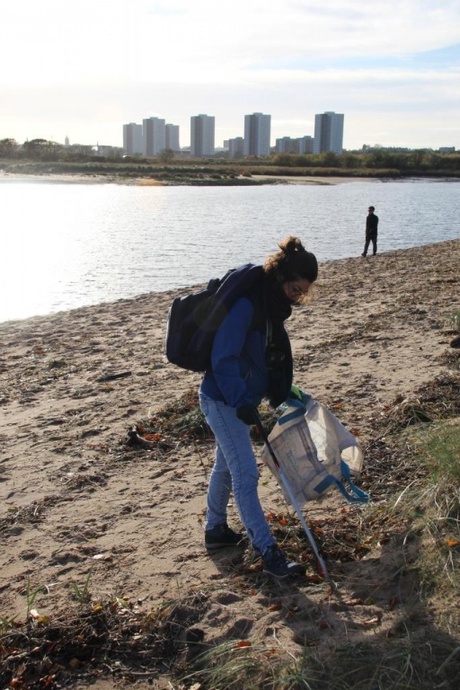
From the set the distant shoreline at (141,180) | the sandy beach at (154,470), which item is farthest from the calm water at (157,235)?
the distant shoreline at (141,180)

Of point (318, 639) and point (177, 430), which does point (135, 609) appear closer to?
point (318, 639)

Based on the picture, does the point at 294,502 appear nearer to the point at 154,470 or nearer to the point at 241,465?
the point at 241,465

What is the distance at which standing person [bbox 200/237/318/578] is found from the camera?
3.98m

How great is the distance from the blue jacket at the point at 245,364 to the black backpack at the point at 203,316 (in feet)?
0.17

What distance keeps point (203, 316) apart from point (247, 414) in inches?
21.6

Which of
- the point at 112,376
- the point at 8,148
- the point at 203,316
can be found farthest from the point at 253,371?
the point at 8,148

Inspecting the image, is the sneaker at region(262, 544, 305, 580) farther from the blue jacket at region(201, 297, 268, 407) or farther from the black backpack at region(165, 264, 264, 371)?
the black backpack at region(165, 264, 264, 371)

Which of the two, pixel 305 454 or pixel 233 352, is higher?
pixel 233 352

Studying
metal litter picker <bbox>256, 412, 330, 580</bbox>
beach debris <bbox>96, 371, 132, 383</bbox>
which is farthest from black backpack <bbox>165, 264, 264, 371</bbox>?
beach debris <bbox>96, 371, 132, 383</bbox>

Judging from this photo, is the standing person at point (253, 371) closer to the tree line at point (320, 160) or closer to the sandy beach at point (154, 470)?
the sandy beach at point (154, 470)

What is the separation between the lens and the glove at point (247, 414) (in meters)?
3.93

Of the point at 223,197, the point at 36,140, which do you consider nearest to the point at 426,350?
the point at 223,197

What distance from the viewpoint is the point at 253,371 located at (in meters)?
4.22

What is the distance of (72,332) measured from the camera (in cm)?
1272
